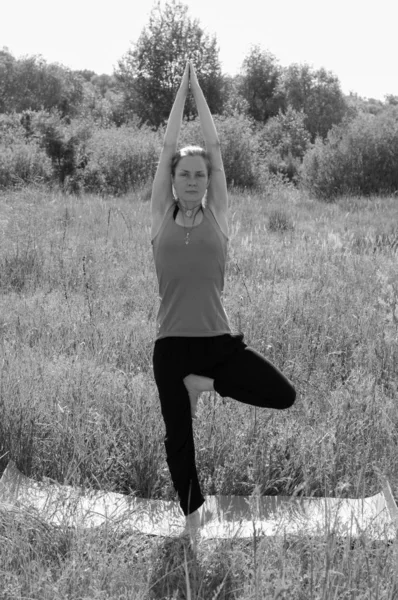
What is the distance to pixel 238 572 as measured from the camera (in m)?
2.44

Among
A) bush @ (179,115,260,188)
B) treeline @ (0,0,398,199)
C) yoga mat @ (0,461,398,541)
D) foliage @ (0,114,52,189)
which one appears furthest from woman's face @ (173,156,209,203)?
bush @ (179,115,260,188)

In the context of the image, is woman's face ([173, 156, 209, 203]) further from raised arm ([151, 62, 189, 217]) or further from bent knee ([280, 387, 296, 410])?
Answer: bent knee ([280, 387, 296, 410])

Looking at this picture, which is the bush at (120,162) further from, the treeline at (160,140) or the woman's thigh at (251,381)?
the woman's thigh at (251,381)

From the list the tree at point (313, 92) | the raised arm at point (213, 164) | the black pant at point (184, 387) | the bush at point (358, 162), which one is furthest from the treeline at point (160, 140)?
the tree at point (313, 92)

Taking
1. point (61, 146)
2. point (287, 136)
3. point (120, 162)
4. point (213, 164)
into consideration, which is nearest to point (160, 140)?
point (120, 162)

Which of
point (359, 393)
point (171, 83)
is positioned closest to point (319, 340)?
point (359, 393)

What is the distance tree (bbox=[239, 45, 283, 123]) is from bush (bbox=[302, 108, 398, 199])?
89.2ft

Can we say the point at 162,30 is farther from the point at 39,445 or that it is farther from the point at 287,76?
the point at 39,445

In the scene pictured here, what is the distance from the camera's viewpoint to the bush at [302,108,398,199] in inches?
679

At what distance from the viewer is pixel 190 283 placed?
9.23 ft

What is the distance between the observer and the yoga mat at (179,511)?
8.62 feet

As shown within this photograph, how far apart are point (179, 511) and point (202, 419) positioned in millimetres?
564

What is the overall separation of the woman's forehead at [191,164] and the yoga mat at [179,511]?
4.93ft

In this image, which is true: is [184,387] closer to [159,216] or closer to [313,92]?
[159,216]
